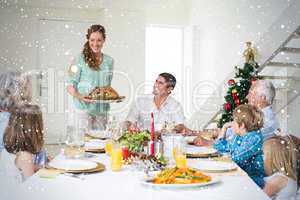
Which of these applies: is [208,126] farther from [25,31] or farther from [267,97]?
[267,97]

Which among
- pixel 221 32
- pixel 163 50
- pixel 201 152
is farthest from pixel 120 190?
pixel 163 50

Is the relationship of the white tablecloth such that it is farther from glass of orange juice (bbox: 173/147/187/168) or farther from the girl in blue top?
the girl in blue top

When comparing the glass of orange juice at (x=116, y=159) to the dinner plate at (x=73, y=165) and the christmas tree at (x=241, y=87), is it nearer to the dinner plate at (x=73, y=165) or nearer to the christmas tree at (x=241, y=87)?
the dinner plate at (x=73, y=165)

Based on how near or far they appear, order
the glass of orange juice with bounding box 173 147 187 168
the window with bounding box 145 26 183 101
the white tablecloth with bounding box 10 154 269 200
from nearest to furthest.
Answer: the white tablecloth with bounding box 10 154 269 200, the glass of orange juice with bounding box 173 147 187 168, the window with bounding box 145 26 183 101

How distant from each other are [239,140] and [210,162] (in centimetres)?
39

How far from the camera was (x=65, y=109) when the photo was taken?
21.1 feet

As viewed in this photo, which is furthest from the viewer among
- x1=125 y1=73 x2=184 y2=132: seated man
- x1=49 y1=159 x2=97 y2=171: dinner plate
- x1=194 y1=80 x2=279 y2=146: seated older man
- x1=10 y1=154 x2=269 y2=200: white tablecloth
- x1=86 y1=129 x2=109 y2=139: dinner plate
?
x1=125 y1=73 x2=184 y2=132: seated man

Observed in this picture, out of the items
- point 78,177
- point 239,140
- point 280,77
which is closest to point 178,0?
point 280,77

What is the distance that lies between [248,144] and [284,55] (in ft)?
9.68

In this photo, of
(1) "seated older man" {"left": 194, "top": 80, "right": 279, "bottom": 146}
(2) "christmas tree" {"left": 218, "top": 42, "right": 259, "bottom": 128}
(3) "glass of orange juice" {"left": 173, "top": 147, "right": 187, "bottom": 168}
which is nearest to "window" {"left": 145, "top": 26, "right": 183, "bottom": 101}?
(2) "christmas tree" {"left": 218, "top": 42, "right": 259, "bottom": 128}

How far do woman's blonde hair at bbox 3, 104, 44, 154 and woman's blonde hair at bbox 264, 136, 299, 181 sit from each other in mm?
1012

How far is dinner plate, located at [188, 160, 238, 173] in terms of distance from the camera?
1582 mm

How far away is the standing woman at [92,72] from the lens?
3275 millimetres

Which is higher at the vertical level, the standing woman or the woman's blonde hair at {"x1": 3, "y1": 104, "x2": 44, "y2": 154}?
the standing woman
